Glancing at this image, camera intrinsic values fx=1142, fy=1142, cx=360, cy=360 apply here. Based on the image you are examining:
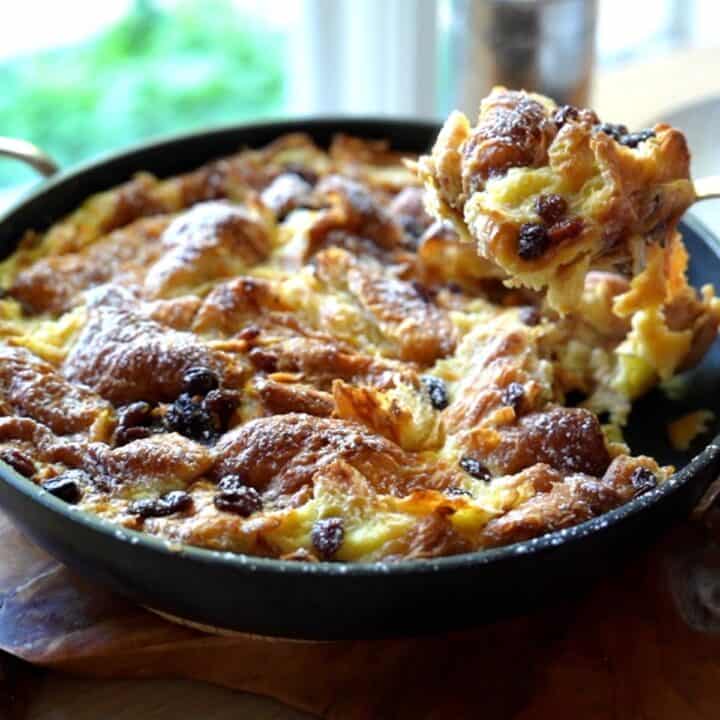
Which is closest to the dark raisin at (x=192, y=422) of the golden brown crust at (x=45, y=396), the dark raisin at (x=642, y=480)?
the golden brown crust at (x=45, y=396)

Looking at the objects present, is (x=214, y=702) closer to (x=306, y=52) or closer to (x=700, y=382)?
(x=700, y=382)

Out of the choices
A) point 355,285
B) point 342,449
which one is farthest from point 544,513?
point 355,285

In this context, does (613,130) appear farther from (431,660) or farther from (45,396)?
(45,396)

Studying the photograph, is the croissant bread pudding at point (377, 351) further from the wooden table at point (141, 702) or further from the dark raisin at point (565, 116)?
the wooden table at point (141, 702)

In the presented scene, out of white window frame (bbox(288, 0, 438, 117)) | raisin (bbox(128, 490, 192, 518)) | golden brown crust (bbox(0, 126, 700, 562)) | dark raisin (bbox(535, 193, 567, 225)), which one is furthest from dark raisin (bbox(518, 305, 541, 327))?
white window frame (bbox(288, 0, 438, 117))

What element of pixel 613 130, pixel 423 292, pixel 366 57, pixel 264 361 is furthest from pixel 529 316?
pixel 366 57

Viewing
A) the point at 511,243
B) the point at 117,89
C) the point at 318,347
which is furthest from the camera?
the point at 117,89
